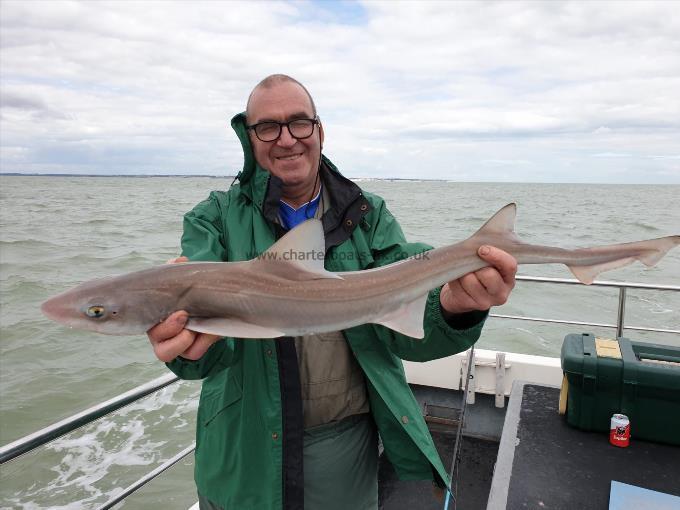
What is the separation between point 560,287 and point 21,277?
16752 millimetres

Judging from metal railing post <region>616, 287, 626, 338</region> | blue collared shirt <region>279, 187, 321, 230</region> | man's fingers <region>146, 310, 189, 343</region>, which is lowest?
metal railing post <region>616, 287, 626, 338</region>

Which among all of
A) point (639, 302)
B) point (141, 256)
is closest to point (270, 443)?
point (639, 302)

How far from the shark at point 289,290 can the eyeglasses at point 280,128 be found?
61cm

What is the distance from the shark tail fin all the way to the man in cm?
36

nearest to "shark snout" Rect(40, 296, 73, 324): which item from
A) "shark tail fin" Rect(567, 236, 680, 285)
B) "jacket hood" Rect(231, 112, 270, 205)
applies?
"jacket hood" Rect(231, 112, 270, 205)

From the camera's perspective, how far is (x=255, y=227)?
2244 millimetres

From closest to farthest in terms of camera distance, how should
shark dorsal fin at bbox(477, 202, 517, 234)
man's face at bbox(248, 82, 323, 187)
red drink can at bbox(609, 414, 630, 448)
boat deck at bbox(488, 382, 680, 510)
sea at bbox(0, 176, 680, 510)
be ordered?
shark dorsal fin at bbox(477, 202, 517, 234)
man's face at bbox(248, 82, 323, 187)
boat deck at bbox(488, 382, 680, 510)
red drink can at bbox(609, 414, 630, 448)
sea at bbox(0, 176, 680, 510)

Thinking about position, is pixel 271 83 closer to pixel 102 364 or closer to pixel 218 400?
pixel 218 400

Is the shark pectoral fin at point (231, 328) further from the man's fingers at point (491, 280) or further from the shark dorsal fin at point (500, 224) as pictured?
the shark dorsal fin at point (500, 224)

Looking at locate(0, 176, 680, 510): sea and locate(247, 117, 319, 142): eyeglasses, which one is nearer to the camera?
locate(247, 117, 319, 142): eyeglasses

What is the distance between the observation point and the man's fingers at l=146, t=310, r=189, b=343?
178cm

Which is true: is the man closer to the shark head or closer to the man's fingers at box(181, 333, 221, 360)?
the man's fingers at box(181, 333, 221, 360)

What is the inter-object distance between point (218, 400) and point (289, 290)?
26.9 inches

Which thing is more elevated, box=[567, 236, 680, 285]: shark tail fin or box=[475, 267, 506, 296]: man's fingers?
box=[567, 236, 680, 285]: shark tail fin
